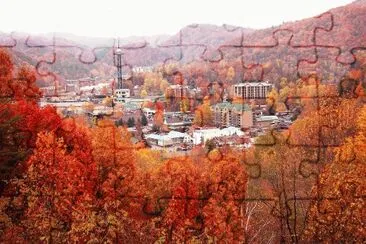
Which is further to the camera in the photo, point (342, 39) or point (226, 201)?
point (342, 39)

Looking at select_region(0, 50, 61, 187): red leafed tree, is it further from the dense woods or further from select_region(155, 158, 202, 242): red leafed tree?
select_region(155, 158, 202, 242): red leafed tree

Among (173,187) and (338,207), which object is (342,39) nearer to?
(173,187)

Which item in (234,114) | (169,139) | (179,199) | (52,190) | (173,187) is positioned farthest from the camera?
(234,114)

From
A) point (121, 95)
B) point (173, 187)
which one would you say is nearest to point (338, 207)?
point (173, 187)

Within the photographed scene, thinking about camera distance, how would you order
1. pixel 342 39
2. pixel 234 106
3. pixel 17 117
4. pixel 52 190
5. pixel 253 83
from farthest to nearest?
1. pixel 253 83
2. pixel 234 106
3. pixel 342 39
4. pixel 52 190
5. pixel 17 117

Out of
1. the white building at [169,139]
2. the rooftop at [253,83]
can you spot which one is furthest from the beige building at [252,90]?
the white building at [169,139]
